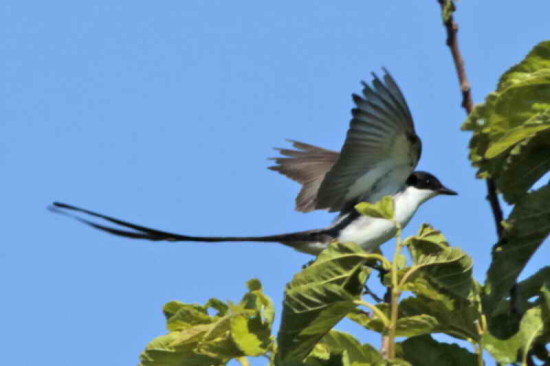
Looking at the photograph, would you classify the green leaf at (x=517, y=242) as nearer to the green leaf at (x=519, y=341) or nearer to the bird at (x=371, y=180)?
the green leaf at (x=519, y=341)

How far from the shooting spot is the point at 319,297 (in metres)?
2.29

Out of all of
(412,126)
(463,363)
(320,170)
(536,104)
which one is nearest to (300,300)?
(463,363)

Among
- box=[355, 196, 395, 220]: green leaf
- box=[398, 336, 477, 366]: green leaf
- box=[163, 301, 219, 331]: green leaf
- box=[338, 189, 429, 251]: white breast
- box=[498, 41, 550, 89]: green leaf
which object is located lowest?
box=[398, 336, 477, 366]: green leaf

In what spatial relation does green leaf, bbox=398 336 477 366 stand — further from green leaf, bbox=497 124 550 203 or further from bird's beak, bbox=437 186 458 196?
bird's beak, bbox=437 186 458 196

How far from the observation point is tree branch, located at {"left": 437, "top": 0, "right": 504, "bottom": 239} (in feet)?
6.60

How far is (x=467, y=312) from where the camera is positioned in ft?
→ 7.92

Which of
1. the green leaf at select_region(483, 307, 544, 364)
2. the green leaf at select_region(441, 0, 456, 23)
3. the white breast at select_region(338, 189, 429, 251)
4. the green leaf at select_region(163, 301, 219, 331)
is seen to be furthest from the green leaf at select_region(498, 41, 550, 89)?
the white breast at select_region(338, 189, 429, 251)

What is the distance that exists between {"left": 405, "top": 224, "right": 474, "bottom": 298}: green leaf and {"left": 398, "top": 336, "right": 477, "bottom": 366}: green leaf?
0.15 metres

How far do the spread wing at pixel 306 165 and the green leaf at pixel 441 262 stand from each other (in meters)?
4.16

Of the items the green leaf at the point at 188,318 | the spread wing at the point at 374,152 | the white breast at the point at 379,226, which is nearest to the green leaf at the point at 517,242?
the green leaf at the point at 188,318

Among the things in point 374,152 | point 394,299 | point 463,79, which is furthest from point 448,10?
point 374,152

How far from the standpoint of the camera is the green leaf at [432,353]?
95.7 inches

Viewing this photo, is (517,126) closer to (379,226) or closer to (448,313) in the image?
(448,313)

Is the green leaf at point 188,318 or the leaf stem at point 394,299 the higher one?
the green leaf at point 188,318
